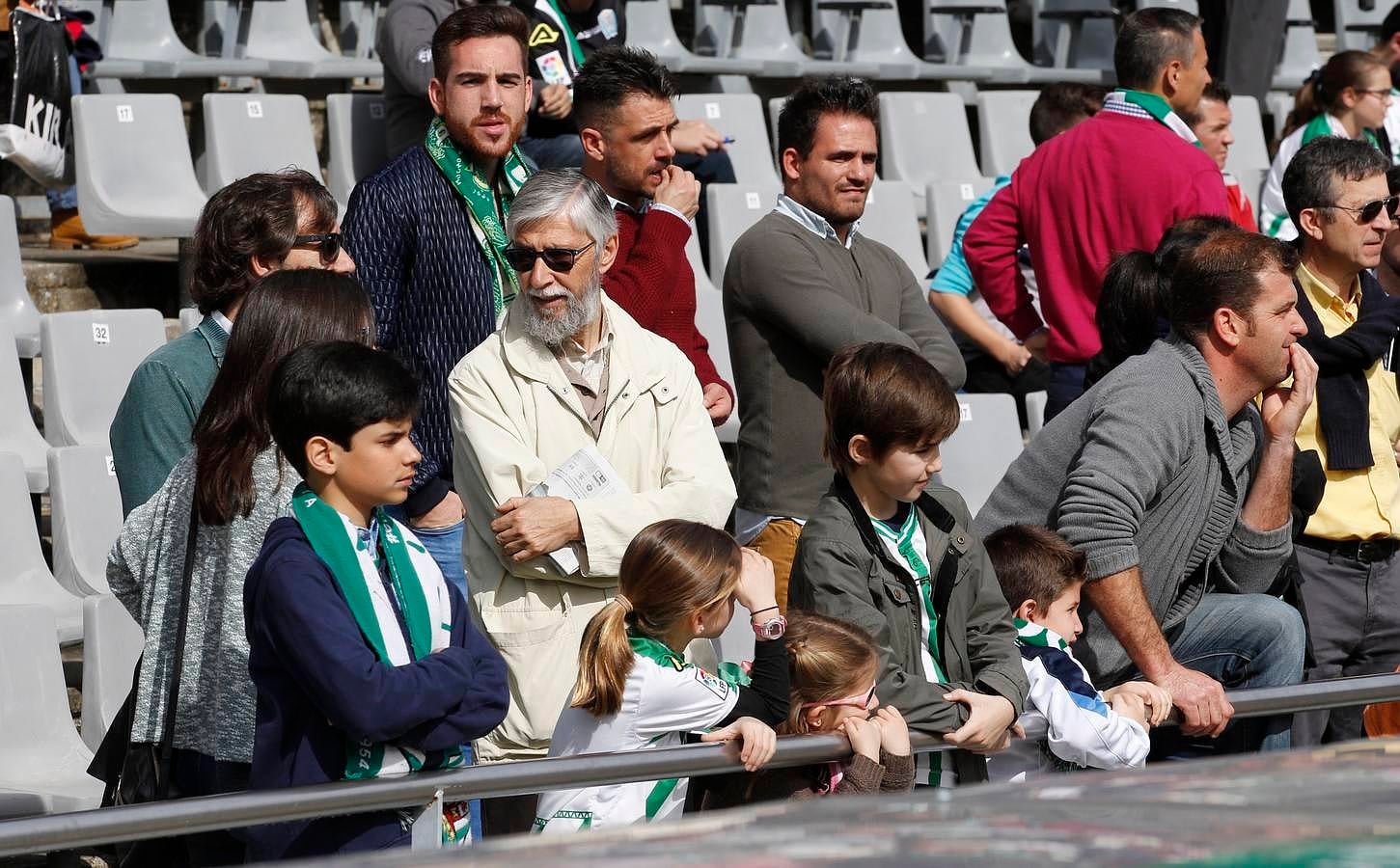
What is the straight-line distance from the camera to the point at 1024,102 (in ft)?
26.6

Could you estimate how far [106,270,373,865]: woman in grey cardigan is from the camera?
9.02 feet

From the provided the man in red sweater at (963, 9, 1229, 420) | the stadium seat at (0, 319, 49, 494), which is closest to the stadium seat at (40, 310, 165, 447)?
the stadium seat at (0, 319, 49, 494)

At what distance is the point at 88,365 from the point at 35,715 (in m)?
1.34

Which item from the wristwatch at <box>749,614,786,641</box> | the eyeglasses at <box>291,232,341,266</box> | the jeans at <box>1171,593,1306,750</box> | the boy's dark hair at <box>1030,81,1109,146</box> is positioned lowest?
the jeans at <box>1171,593,1306,750</box>

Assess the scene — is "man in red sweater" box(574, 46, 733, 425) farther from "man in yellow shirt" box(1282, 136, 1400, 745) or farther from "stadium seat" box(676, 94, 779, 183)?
"stadium seat" box(676, 94, 779, 183)

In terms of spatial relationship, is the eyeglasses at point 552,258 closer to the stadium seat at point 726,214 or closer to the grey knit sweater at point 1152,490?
the grey knit sweater at point 1152,490

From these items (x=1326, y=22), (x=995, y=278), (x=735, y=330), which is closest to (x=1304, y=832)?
(x=735, y=330)

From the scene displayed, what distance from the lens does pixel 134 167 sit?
19.4ft

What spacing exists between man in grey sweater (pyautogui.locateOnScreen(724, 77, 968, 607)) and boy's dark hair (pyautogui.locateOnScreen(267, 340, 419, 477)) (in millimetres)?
1330

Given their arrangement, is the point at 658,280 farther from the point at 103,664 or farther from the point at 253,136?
the point at 253,136

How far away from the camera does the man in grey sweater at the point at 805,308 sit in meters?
3.79

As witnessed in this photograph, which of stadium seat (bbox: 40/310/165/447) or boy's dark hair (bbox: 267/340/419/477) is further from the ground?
boy's dark hair (bbox: 267/340/419/477)

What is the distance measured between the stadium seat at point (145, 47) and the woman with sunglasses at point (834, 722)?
4.68 metres

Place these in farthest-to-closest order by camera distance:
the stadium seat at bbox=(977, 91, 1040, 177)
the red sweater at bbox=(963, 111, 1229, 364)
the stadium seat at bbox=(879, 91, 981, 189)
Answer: the stadium seat at bbox=(977, 91, 1040, 177)
the stadium seat at bbox=(879, 91, 981, 189)
the red sweater at bbox=(963, 111, 1229, 364)
